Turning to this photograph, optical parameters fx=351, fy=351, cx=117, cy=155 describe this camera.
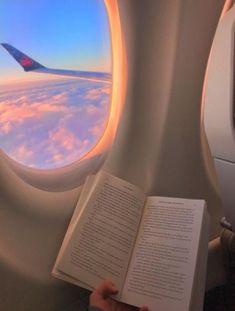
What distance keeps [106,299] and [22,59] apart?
0.72 meters

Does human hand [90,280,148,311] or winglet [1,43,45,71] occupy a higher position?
winglet [1,43,45,71]

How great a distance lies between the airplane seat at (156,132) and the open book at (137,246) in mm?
70

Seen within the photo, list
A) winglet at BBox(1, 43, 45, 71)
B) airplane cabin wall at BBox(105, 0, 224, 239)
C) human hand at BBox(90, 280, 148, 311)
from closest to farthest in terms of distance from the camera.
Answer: human hand at BBox(90, 280, 148, 311) < winglet at BBox(1, 43, 45, 71) < airplane cabin wall at BBox(105, 0, 224, 239)

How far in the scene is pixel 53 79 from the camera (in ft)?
3.84

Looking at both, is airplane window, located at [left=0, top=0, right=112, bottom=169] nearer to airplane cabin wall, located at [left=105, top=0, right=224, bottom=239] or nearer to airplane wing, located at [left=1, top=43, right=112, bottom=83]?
airplane wing, located at [left=1, top=43, right=112, bottom=83]

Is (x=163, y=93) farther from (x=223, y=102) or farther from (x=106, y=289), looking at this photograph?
(x=106, y=289)

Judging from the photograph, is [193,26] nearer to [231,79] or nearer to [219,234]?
[231,79]

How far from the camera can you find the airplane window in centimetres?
102

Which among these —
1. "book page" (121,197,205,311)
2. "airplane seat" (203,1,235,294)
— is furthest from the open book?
"airplane seat" (203,1,235,294)

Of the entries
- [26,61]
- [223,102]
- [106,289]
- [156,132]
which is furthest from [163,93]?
[106,289]

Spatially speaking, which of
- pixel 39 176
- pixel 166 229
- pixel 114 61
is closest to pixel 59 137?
pixel 39 176

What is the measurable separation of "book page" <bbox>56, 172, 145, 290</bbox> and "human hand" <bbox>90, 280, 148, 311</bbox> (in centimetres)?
4

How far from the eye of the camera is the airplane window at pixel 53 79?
1.02 metres

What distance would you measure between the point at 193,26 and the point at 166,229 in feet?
2.38
